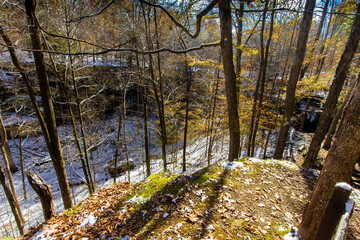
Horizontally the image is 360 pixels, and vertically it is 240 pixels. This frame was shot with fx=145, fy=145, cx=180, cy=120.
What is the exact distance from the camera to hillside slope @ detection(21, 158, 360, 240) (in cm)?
211

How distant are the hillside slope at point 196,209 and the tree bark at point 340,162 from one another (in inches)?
25.6

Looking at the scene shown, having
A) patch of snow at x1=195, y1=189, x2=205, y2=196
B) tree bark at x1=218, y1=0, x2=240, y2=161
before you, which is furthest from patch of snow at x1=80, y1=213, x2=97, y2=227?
tree bark at x1=218, y1=0, x2=240, y2=161

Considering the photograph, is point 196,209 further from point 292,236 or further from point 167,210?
point 292,236

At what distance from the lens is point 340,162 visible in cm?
157

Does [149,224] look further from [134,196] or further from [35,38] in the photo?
[35,38]

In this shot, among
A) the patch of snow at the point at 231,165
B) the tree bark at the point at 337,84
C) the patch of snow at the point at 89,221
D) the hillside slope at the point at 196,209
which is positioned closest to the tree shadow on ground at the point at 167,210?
the hillside slope at the point at 196,209

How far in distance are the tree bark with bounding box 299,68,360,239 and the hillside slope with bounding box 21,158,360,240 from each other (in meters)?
0.65

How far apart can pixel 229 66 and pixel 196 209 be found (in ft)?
11.5

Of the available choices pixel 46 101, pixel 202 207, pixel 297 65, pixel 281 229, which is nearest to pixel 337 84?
pixel 297 65

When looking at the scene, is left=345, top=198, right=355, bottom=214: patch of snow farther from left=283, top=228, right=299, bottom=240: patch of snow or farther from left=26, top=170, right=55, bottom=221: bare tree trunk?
left=26, top=170, right=55, bottom=221: bare tree trunk

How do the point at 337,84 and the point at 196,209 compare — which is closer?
the point at 196,209

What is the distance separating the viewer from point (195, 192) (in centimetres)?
278

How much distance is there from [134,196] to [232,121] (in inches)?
129

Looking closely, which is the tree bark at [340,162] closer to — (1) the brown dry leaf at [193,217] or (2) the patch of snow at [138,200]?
(1) the brown dry leaf at [193,217]
